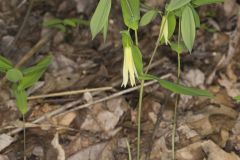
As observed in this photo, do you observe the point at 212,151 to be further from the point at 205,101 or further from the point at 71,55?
the point at 71,55

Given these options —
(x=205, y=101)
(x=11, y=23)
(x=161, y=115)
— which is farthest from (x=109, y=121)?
(x=11, y=23)

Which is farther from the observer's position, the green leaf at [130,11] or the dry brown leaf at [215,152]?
the dry brown leaf at [215,152]

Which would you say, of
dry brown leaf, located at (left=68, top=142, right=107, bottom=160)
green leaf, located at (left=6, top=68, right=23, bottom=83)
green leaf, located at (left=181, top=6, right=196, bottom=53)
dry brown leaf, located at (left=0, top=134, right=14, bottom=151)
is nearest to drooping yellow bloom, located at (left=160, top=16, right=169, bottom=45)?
green leaf, located at (left=181, top=6, right=196, bottom=53)

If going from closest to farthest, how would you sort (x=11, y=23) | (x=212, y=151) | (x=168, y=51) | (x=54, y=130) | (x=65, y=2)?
1. (x=212, y=151)
2. (x=54, y=130)
3. (x=168, y=51)
4. (x=11, y=23)
5. (x=65, y=2)

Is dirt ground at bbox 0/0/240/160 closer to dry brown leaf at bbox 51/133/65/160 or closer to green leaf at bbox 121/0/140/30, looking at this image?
dry brown leaf at bbox 51/133/65/160

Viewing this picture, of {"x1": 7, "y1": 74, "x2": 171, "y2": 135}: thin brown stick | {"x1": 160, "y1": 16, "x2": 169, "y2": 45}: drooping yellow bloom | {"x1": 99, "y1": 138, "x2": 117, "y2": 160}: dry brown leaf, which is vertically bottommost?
{"x1": 99, "y1": 138, "x2": 117, "y2": 160}: dry brown leaf

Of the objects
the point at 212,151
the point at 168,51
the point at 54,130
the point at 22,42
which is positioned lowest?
the point at 212,151

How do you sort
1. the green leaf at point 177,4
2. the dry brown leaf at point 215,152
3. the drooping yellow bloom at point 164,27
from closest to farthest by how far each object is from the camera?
the green leaf at point 177,4, the drooping yellow bloom at point 164,27, the dry brown leaf at point 215,152

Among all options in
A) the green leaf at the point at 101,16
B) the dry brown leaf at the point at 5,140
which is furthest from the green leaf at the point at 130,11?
the dry brown leaf at the point at 5,140

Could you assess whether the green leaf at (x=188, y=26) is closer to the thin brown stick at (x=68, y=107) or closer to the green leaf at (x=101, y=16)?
the green leaf at (x=101, y=16)
